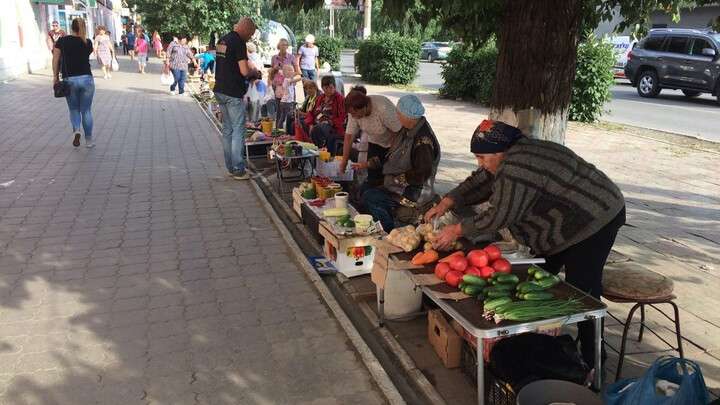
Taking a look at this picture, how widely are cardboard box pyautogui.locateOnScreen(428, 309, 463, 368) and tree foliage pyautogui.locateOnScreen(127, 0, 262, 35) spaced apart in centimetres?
2089

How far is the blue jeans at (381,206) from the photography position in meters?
4.90

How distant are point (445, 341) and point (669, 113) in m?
14.6

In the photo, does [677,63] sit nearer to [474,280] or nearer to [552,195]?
[552,195]

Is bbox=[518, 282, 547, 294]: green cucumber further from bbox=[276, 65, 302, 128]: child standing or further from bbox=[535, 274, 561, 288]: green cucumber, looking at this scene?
bbox=[276, 65, 302, 128]: child standing

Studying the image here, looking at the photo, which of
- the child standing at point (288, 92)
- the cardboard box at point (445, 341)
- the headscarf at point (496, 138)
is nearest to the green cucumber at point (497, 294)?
the cardboard box at point (445, 341)

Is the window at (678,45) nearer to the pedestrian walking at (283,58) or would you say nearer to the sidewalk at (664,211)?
the sidewalk at (664,211)

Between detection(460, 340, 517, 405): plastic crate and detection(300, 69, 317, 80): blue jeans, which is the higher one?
detection(300, 69, 317, 80): blue jeans

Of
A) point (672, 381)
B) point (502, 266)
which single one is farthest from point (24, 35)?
point (672, 381)

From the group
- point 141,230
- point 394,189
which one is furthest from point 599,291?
point 141,230

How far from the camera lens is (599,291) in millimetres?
3074

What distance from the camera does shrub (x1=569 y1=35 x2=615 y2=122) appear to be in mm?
12734

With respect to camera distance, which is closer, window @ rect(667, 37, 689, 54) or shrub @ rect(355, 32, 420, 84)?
window @ rect(667, 37, 689, 54)

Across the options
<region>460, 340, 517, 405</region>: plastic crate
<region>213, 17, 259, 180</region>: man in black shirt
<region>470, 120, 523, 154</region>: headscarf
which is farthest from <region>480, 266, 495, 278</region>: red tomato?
<region>213, 17, 259, 180</region>: man in black shirt

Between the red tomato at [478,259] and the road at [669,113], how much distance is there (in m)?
10.7
